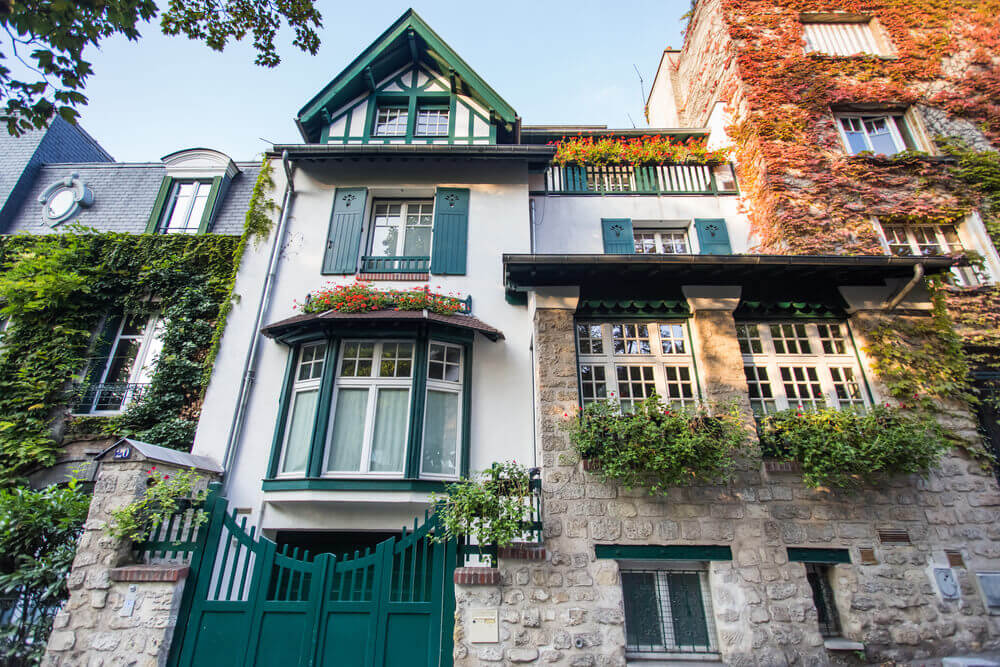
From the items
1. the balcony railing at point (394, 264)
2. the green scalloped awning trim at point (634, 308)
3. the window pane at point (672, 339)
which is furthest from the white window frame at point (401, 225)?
the window pane at point (672, 339)

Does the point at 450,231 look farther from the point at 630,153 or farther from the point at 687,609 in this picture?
the point at 687,609

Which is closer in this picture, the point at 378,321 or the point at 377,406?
the point at 377,406

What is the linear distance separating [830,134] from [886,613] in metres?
8.93

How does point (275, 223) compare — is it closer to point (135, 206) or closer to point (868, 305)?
point (135, 206)

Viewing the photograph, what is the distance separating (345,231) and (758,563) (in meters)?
7.93

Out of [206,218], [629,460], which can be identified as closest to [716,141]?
[629,460]

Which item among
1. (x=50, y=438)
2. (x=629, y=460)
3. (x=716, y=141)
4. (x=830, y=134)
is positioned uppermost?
(x=716, y=141)

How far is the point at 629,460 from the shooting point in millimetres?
5254

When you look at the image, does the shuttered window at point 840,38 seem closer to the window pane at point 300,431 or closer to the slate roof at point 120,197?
the window pane at point 300,431

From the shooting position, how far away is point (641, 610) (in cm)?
527

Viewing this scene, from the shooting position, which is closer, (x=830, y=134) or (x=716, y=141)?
(x=830, y=134)

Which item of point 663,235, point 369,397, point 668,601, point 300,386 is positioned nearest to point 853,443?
point 668,601

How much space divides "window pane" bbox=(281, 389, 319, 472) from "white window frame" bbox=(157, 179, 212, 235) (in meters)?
4.80

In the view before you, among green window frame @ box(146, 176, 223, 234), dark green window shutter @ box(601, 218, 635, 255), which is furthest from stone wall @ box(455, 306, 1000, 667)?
green window frame @ box(146, 176, 223, 234)
